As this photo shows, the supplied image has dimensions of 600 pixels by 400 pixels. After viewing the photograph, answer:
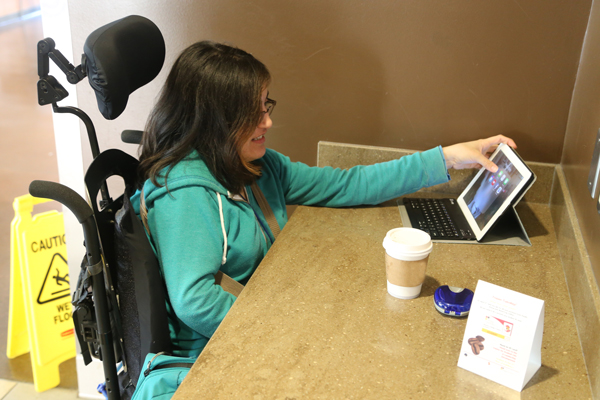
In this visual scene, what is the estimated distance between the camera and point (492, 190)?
1.38m

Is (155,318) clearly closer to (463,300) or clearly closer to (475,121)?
(463,300)

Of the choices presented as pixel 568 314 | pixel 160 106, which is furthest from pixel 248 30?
pixel 568 314

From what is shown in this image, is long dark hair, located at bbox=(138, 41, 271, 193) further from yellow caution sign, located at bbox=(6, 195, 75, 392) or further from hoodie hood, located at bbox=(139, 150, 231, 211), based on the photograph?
yellow caution sign, located at bbox=(6, 195, 75, 392)

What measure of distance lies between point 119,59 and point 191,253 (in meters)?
0.46

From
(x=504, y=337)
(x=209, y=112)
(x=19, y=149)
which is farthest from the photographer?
(x=19, y=149)

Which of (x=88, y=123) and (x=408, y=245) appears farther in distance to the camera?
(x=88, y=123)

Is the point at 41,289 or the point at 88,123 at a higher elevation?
the point at 88,123

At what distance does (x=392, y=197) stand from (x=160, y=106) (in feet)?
2.36

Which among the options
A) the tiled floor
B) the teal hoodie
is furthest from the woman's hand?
the tiled floor

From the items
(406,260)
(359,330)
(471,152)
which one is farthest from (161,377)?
(471,152)

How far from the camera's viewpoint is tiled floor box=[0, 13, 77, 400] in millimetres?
2324

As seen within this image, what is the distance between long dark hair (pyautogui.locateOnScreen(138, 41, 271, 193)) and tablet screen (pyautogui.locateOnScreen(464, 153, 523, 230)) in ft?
2.13

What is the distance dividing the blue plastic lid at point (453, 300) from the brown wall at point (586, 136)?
0.79 feet

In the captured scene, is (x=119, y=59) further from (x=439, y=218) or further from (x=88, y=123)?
(x=439, y=218)
